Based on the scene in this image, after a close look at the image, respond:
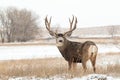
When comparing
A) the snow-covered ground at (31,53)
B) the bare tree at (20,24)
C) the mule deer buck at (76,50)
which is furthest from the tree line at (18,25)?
the mule deer buck at (76,50)

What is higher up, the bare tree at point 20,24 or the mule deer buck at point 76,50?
the mule deer buck at point 76,50

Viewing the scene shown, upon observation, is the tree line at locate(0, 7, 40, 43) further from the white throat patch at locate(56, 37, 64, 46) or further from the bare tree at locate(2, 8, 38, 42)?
the white throat patch at locate(56, 37, 64, 46)

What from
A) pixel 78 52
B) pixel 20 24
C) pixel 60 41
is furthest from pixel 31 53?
pixel 20 24

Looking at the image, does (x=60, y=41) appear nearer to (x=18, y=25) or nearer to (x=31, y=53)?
(x=31, y=53)

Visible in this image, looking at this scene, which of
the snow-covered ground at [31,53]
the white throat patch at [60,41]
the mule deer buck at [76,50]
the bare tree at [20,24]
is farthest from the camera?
the bare tree at [20,24]

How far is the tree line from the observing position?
267ft

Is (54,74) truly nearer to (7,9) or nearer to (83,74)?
(83,74)

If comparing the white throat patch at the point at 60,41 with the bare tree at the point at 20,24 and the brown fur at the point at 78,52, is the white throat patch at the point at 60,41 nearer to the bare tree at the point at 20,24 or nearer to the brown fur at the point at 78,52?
the brown fur at the point at 78,52

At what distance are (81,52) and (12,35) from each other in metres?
71.1

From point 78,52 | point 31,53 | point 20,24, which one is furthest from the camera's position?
point 20,24

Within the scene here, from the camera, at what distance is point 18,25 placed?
8331 cm

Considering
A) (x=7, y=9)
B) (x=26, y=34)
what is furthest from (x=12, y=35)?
(x=7, y=9)

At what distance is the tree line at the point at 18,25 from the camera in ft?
267

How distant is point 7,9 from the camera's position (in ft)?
290
